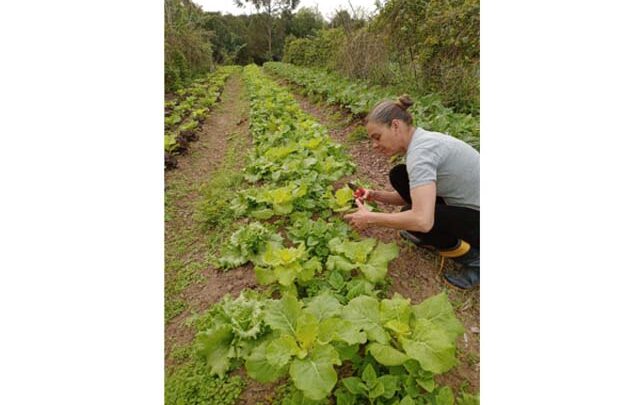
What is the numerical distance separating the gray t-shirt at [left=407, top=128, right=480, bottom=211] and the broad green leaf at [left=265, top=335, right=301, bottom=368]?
1010 mm

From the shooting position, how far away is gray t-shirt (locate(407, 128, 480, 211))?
1.93 m

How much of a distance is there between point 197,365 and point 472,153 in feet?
6.08

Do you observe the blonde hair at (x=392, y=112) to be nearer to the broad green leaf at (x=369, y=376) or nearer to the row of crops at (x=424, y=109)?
the broad green leaf at (x=369, y=376)

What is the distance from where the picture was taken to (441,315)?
5.26ft

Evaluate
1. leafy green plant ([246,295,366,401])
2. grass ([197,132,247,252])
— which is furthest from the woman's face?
grass ([197,132,247,252])

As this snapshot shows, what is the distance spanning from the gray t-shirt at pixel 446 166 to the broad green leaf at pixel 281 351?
101cm

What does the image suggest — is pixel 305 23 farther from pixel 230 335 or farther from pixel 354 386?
pixel 354 386

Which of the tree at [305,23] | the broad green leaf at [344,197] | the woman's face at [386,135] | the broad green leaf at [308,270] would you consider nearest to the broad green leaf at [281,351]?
the broad green leaf at [308,270]

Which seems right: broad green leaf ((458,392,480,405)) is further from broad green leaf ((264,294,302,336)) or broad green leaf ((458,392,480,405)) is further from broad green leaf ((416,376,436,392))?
broad green leaf ((264,294,302,336))

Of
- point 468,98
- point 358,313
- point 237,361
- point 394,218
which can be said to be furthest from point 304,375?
point 468,98

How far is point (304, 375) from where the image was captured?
1320 mm

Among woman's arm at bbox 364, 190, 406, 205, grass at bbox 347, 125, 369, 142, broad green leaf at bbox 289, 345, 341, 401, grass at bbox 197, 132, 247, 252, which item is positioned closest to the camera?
broad green leaf at bbox 289, 345, 341, 401

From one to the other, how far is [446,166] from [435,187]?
216 millimetres

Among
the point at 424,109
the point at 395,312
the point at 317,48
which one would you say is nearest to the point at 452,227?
the point at 395,312
